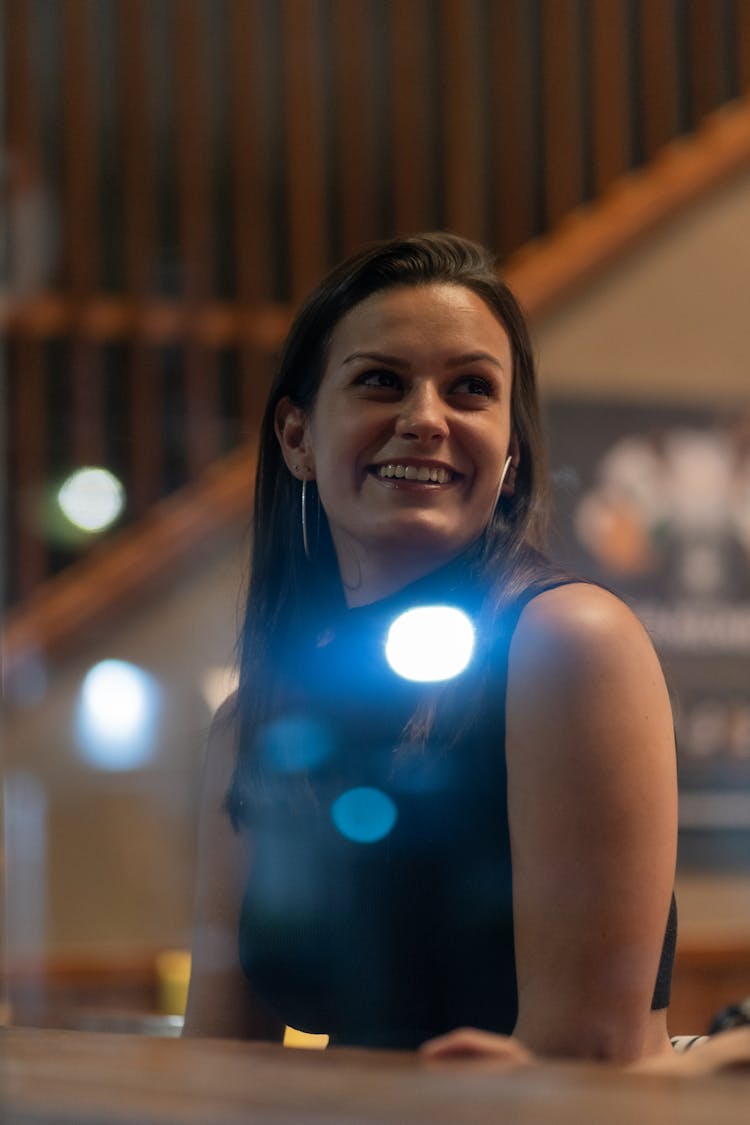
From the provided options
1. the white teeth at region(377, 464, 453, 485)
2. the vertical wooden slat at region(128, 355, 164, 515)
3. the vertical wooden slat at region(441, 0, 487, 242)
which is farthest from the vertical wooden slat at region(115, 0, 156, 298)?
the white teeth at region(377, 464, 453, 485)

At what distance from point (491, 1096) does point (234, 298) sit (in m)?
2.64

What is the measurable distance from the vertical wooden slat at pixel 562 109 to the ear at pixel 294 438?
77.2 inches

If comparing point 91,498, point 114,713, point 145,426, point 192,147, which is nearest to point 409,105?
point 192,147

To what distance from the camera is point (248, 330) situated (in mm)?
2914

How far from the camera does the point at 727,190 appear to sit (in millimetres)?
2676

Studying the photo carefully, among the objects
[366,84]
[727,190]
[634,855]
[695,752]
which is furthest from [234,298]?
[634,855]

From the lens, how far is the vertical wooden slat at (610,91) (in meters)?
2.92

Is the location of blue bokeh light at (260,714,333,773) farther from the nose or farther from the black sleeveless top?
the nose

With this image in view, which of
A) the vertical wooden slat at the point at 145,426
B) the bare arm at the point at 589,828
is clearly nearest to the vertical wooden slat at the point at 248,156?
the vertical wooden slat at the point at 145,426

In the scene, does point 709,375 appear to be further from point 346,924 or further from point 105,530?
point 346,924

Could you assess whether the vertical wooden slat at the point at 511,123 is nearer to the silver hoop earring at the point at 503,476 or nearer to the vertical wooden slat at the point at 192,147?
the vertical wooden slat at the point at 192,147

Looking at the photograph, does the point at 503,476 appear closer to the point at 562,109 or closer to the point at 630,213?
the point at 630,213

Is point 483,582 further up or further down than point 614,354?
further down

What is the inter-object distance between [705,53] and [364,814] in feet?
8.00
